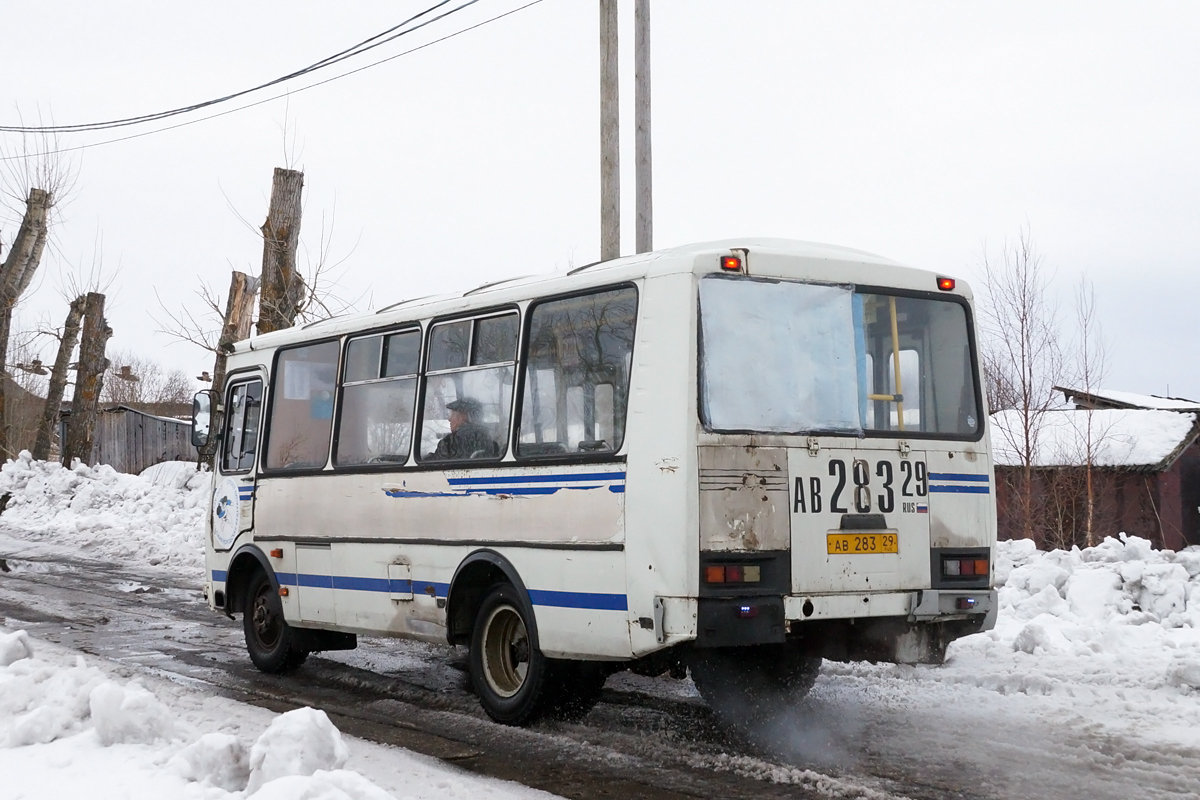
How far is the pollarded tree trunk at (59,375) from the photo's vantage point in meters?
32.7

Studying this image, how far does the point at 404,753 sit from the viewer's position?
6.91 metres

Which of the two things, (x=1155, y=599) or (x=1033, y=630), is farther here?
(x=1155, y=599)

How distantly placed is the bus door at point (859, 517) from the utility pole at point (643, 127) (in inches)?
274

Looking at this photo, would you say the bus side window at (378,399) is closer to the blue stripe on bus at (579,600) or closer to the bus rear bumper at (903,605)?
→ the blue stripe on bus at (579,600)

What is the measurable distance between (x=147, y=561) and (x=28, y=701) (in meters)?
14.3

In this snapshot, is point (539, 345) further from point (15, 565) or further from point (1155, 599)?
point (15, 565)

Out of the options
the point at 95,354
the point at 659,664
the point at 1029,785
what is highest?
the point at 95,354

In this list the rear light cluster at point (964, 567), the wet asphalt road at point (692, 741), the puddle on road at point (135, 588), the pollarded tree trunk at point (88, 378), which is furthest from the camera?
the pollarded tree trunk at point (88, 378)

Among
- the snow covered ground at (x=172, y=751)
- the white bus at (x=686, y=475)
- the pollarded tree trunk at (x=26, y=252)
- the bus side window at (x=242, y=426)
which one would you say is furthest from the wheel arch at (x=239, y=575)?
the pollarded tree trunk at (x=26, y=252)

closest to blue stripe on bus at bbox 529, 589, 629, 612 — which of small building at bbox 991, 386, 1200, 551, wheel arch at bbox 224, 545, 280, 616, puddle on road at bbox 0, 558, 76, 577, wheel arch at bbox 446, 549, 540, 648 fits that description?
wheel arch at bbox 446, 549, 540, 648

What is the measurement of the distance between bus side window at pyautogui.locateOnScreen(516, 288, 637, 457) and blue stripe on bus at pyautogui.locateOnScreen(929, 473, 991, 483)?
6.45 ft

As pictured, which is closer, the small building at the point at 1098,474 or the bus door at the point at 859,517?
the bus door at the point at 859,517

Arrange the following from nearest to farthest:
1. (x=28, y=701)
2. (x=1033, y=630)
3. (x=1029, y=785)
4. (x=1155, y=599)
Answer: (x=1029, y=785)
(x=28, y=701)
(x=1033, y=630)
(x=1155, y=599)

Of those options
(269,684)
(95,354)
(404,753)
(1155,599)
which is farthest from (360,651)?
(95,354)
